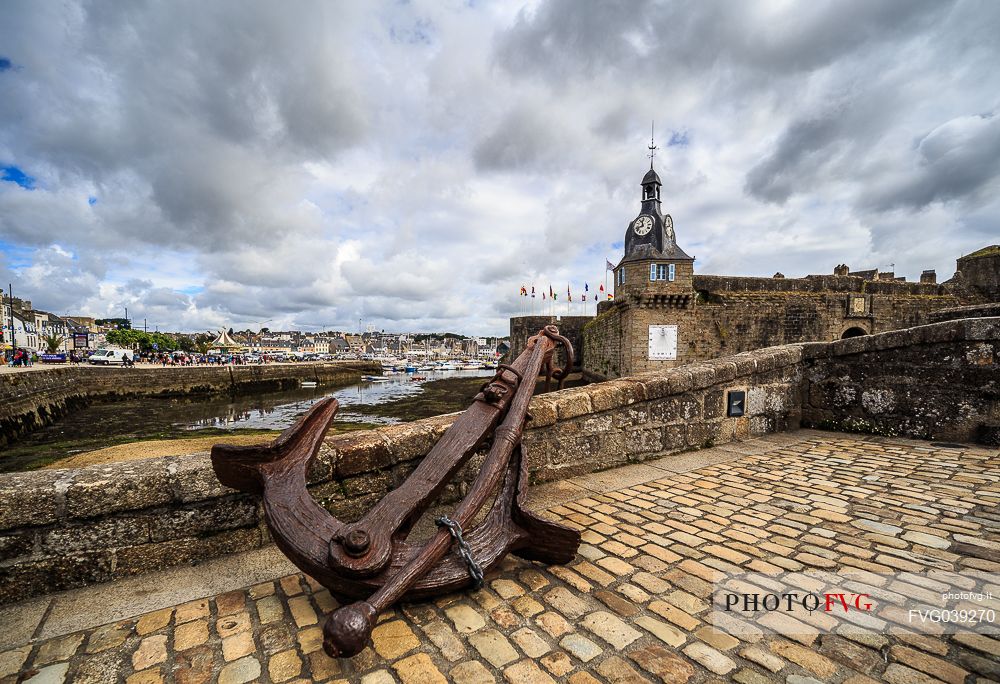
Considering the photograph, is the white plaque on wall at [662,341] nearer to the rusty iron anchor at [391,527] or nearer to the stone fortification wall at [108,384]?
the rusty iron anchor at [391,527]

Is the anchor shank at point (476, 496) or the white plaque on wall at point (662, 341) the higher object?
the white plaque on wall at point (662, 341)

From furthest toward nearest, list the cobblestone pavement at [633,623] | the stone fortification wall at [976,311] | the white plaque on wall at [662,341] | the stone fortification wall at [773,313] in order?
the white plaque on wall at [662,341] < the stone fortification wall at [773,313] < the stone fortification wall at [976,311] < the cobblestone pavement at [633,623]

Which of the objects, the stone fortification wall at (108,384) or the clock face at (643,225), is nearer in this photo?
the stone fortification wall at (108,384)

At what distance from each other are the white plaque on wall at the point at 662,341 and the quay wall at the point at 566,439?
16067mm

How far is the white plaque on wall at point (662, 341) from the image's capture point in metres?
21.3

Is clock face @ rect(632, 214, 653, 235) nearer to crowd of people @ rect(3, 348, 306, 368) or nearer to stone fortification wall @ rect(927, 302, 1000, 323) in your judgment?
stone fortification wall @ rect(927, 302, 1000, 323)

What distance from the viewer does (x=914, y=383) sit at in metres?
4.98

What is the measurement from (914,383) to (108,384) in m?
37.4

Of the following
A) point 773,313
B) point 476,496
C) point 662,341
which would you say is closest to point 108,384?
point 662,341

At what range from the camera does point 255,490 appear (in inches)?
74.7

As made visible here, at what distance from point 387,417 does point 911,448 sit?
1869 centimetres

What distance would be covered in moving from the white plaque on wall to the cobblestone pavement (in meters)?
18.8

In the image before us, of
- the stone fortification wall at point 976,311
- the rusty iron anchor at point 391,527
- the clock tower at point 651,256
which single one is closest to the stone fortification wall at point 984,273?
the clock tower at point 651,256

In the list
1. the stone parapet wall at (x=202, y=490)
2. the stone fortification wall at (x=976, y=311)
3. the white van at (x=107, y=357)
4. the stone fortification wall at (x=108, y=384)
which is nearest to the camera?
the stone parapet wall at (x=202, y=490)
